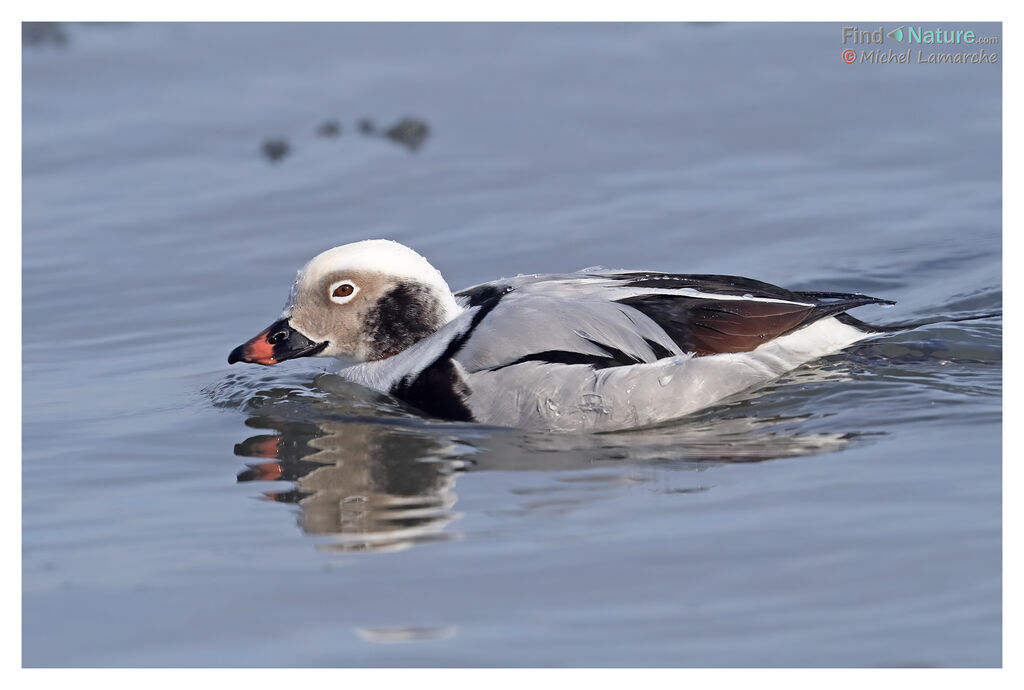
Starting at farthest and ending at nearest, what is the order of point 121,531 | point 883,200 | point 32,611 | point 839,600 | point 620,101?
point 620,101 < point 883,200 < point 121,531 < point 32,611 < point 839,600

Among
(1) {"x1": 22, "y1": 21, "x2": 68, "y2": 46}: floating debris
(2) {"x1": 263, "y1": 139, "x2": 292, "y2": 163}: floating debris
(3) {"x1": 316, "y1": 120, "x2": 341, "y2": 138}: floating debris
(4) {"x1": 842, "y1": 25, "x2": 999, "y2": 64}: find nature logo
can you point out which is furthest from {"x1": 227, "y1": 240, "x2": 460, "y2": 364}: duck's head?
(1) {"x1": 22, "y1": 21, "x2": 68, "y2": 46}: floating debris

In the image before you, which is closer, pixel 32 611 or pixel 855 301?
pixel 32 611

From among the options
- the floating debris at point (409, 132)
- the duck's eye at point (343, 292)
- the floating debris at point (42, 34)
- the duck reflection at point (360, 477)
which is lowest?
the duck reflection at point (360, 477)

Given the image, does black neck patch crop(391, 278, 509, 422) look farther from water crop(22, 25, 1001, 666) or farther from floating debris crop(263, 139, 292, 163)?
floating debris crop(263, 139, 292, 163)

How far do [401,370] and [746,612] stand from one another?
3450mm

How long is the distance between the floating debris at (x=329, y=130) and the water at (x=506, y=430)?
32 millimetres

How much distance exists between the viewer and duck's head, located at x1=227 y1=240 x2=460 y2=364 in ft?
28.2

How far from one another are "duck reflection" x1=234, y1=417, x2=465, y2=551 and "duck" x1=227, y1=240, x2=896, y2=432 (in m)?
0.46

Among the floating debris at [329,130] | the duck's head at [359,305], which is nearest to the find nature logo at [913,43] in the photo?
the floating debris at [329,130]

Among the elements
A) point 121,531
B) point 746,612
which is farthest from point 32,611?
point 746,612

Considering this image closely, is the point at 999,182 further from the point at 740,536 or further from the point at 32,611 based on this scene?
the point at 32,611

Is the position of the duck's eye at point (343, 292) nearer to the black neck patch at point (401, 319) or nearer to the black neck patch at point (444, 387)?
the black neck patch at point (401, 319)

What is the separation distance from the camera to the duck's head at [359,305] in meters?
8.61
